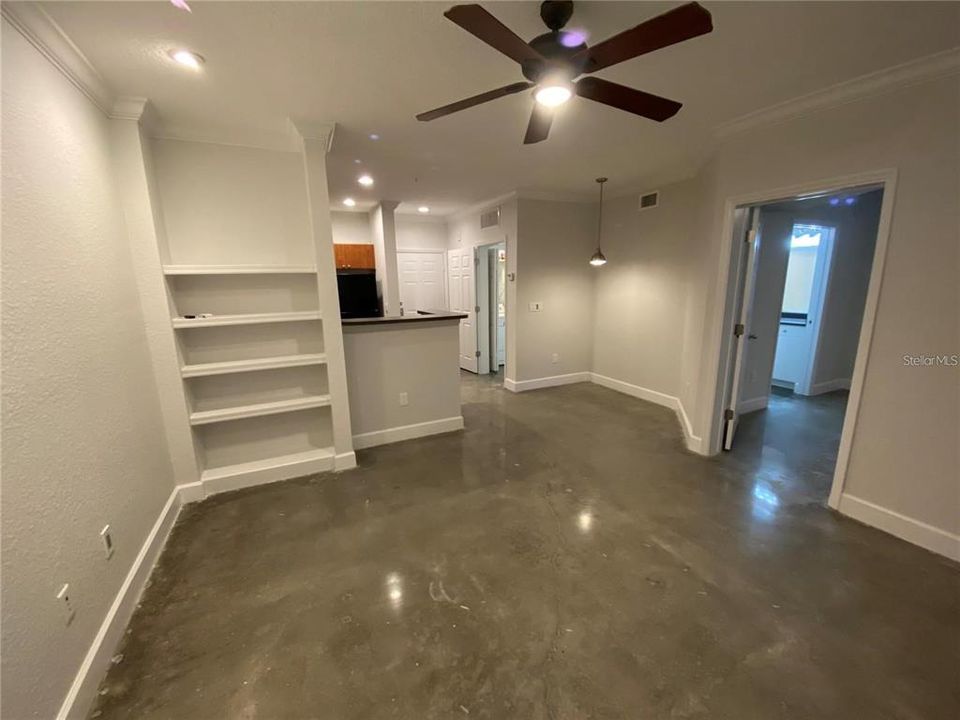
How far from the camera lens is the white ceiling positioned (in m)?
1.58

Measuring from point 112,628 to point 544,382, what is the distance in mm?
4568

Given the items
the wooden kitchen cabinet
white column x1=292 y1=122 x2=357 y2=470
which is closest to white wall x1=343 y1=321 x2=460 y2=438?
white column x1=292 y1=122 x2=357 y2=470

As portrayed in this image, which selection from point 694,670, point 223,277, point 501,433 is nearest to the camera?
point 694,670

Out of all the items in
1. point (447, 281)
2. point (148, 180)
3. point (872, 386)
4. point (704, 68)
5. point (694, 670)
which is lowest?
point (694, 670)

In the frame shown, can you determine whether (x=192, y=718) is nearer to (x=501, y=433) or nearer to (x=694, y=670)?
(x=694, y=670)

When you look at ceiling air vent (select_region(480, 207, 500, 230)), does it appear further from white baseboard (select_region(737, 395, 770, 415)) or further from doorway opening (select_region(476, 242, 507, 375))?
white baseboard (select_region(737, 395, 770, 415))

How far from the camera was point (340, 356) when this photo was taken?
3.04 metres

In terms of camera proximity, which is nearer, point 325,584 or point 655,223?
point 325,584

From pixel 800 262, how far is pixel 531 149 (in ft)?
13.8

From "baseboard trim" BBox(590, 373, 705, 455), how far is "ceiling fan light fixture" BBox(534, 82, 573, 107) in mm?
2955

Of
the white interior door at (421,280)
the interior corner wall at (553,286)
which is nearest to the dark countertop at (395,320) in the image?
the interior corner wall at (553,286)

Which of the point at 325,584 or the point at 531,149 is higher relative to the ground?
the point at 531,149

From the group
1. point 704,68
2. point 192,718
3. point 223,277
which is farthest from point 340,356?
point 704,68

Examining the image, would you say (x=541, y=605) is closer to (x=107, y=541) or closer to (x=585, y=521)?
(x=585, y=521)
